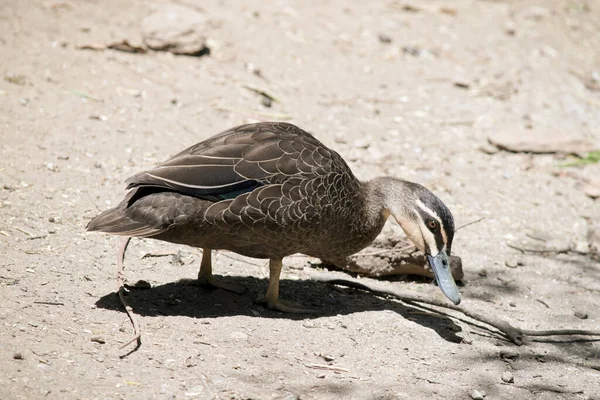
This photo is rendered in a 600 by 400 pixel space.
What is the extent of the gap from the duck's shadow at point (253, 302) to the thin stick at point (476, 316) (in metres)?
0.07

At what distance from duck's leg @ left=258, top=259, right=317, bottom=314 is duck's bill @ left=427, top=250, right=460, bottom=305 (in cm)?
86

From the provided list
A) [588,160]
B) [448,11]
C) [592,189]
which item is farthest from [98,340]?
[448,11]

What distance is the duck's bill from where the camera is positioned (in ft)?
16.6

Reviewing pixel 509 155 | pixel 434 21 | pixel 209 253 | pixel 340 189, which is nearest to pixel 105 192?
pixel 209 253

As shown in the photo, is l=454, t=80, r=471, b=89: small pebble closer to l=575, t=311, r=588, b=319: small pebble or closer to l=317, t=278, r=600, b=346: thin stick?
l=575, t=311, r=588, b=319: small pebble

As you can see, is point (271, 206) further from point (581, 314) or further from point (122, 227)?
point (581, 314)

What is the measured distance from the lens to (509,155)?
26.5ft

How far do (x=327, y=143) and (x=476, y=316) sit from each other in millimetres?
2838

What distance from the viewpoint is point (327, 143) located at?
755cm

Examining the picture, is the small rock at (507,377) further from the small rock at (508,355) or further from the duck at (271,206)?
the duck at (271,206)

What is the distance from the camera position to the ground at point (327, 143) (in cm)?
431

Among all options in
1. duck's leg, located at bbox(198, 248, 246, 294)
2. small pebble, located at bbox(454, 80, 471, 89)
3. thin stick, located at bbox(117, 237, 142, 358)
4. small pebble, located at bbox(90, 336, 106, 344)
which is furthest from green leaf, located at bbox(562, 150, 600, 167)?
small pebble, located at bbox(90, 336, 106, 344)

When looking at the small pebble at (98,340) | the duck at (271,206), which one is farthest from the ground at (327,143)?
the duck at (271,206)

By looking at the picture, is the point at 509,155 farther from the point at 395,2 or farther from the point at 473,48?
the point at 395,2
